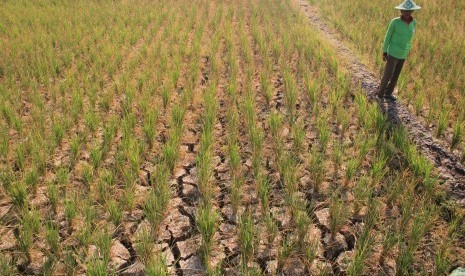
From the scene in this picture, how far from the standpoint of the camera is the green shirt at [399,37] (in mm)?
4090

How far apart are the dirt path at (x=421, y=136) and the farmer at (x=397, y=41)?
12.9 inches

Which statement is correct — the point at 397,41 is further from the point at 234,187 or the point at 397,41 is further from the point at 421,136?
the point at 234,187

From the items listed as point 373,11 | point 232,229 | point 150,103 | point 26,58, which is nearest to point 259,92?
point 150,103

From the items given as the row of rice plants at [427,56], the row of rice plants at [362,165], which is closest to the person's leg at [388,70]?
the row of rice plants at [427,56]

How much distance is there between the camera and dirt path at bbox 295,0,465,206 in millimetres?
2869

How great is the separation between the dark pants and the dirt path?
177 millimetres

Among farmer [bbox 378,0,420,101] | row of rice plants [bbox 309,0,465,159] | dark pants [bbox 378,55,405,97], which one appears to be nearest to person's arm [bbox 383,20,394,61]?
farmer [bbox 378,0,420,101]

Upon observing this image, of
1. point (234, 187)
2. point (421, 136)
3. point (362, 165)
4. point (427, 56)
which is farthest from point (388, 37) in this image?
point (234, 187)

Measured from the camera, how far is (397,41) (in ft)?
13.6

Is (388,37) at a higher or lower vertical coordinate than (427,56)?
higher

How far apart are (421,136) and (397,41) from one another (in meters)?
1.30

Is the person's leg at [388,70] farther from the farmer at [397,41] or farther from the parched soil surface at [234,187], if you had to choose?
the parched soil surface at [234,187]

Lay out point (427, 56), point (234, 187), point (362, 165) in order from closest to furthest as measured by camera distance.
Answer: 1. point (234, 187)
2. point (362, 165)
3. point (427, 56)

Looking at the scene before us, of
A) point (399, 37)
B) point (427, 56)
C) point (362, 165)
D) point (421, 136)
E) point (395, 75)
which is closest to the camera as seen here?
point (362, 165)
